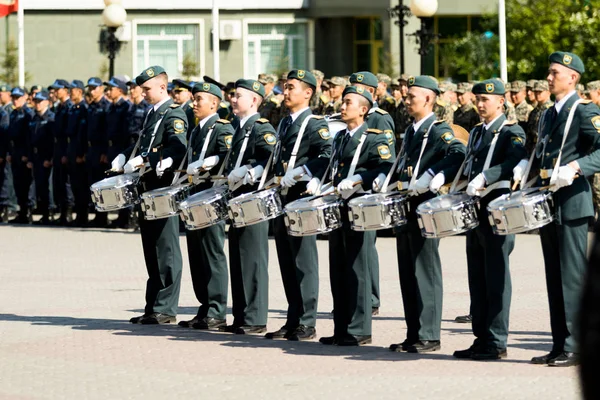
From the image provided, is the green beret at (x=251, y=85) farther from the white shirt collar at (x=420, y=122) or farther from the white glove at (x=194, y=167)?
the white shirt collar at (x=420, y=122)

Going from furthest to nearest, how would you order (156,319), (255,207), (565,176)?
(156,319)
(255,207)
(565,176)

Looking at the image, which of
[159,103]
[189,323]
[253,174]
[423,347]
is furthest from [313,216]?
[159,103]

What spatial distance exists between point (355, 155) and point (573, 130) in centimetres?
176

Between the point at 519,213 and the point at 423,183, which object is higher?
the point at 423,183

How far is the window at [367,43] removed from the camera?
42219mm

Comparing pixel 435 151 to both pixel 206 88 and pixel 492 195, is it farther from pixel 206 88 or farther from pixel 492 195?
pixel 206 88

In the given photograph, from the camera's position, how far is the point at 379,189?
9234 mm

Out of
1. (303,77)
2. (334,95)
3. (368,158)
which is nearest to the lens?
(368,158)

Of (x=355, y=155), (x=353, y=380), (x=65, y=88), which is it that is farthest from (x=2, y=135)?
(x=353, y=380)

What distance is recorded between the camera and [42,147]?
2262 cm

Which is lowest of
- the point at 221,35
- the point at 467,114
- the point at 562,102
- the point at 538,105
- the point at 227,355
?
the point at 227,355

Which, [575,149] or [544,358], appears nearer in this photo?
[575,149]

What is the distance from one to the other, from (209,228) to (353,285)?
5.65 ft

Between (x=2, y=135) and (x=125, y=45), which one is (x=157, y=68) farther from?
(x=125, y=45)
